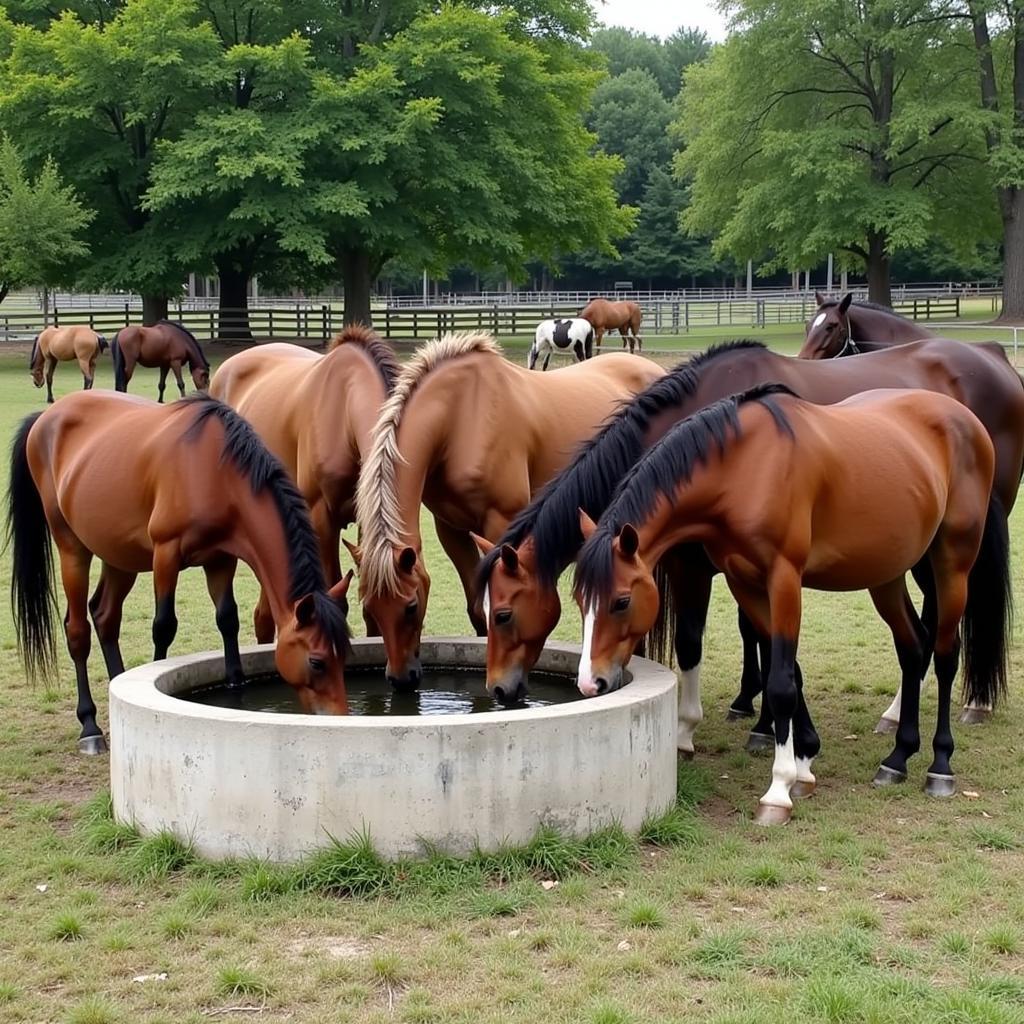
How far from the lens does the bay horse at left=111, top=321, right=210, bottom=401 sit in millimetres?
22594

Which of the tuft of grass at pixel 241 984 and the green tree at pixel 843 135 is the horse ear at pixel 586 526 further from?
the green tree at pixel 843 135

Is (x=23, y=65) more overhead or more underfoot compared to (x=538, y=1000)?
more overhead

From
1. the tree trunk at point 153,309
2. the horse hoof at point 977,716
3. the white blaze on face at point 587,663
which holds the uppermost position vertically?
the tree trunk at point 153,309

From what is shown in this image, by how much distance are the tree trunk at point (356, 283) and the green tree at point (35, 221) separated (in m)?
7.08

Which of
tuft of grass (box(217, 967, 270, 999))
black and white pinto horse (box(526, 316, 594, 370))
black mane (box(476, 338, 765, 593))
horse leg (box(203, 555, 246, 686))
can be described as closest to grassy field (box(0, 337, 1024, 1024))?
tuft of grass (box(217, 967, 270, 999))

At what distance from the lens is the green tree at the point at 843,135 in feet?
121

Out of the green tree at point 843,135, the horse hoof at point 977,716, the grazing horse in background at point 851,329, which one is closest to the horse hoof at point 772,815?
the horse hoof at point 977,716

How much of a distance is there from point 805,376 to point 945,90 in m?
36.6

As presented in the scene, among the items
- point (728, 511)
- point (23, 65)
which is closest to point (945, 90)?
point (23, 65)

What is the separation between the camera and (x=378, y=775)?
470cm

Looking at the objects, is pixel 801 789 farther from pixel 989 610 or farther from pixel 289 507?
pixel 289 507

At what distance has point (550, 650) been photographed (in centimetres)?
646

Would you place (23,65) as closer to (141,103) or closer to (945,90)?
(141,103)

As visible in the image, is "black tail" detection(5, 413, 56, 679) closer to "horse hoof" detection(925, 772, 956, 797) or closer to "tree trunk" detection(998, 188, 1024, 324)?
"horse hoof" detection(925, 772, 956, 797)
